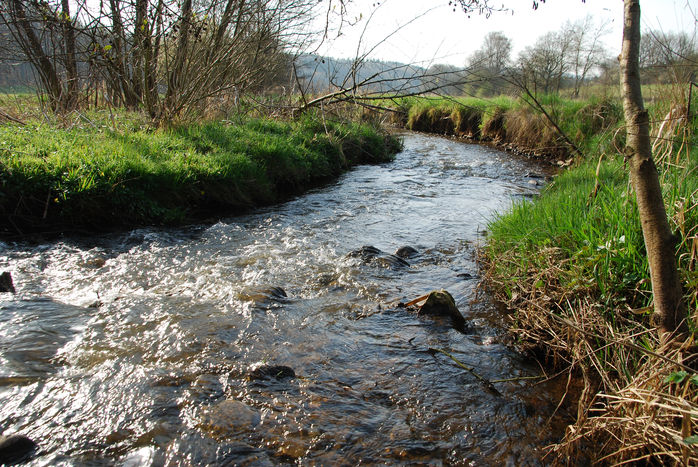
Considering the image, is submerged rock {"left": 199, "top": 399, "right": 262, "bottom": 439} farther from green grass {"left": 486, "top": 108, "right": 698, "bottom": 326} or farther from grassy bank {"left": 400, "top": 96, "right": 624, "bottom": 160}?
grassy bank {"left": 400, "top": 96, "right": 624, "bottom": 160}

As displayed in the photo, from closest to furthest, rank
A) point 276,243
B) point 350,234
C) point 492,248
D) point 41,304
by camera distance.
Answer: point 41,304
point 492,248
point 276,243
point 350,234

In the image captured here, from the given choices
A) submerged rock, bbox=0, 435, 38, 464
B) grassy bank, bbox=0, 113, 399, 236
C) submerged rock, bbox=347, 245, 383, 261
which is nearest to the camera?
submerged rock, bbox=0, 435, 38, 464

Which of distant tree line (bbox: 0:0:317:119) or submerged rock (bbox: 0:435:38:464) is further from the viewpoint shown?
distant tree line (bbox: 0:0:317:119)

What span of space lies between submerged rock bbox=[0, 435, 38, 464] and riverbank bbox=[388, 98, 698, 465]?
2.61 meters

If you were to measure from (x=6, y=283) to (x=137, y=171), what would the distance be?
2340mm

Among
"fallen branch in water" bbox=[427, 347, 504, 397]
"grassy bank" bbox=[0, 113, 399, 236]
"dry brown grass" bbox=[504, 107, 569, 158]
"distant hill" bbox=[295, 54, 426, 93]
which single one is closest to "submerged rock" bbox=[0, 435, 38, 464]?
"fallen branch in water" bbox=[427, 347, 504, 397]

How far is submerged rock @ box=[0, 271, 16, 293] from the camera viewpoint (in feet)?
11.9

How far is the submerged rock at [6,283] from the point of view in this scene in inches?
142

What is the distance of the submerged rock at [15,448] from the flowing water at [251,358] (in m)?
0.07

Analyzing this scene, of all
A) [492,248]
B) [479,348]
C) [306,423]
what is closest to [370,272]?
[492,248]

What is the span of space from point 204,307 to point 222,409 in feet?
4.40

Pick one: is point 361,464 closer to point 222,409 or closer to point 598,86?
point 222,409

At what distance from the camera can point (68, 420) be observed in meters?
2.31

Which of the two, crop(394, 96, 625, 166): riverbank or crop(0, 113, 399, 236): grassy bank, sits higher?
crop(394, 96, 625, 166): riverbank
